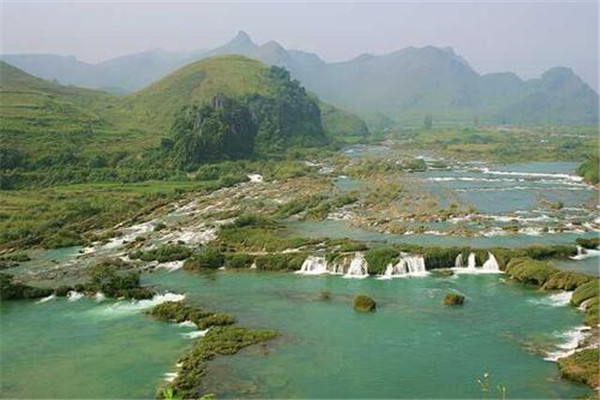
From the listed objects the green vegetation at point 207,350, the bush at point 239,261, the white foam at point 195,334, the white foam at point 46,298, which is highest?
the bush at point 239,261

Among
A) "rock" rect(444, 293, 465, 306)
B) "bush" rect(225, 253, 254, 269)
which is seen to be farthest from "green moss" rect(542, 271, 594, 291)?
"bush" rect(225, 253, 254, 269)

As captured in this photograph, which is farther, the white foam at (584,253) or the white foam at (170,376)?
the white foam at (584,253)

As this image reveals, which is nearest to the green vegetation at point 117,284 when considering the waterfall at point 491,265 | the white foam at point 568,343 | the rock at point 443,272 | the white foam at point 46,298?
the white foam at point 46,298

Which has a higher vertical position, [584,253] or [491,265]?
[491,265]

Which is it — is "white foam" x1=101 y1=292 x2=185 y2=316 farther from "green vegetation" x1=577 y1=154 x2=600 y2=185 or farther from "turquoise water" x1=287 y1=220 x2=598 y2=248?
"green vegetation" x1=577 y1=154 x2=600 y2=185

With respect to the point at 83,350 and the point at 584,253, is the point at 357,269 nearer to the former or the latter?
the point at 584,253

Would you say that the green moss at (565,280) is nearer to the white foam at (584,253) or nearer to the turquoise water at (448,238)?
the white foam at (584,253)

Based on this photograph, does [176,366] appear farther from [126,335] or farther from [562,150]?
[562,150]

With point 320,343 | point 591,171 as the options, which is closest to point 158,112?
point 591,171
